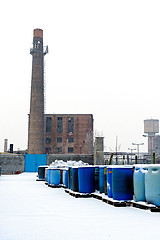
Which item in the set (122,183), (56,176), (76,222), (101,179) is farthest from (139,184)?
(56,176)

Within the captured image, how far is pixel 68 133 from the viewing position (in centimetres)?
5888

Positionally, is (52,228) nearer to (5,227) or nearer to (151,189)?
(5,227)

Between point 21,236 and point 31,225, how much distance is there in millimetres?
820

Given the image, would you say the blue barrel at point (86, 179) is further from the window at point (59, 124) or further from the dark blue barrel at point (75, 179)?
the window at point (59, 124)

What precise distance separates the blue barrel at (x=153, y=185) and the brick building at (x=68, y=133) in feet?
166

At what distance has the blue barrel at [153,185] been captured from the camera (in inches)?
265

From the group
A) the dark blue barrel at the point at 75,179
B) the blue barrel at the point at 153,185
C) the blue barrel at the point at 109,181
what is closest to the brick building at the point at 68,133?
the dark blue barrel at the point at 75,179

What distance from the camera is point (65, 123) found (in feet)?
194

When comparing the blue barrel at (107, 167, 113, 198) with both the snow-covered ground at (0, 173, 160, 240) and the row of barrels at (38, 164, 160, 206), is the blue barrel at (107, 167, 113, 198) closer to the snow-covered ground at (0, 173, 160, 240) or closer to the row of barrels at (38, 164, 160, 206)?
the row of barrels at (38, 164, 160, 206)

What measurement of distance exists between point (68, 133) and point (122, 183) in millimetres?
51264

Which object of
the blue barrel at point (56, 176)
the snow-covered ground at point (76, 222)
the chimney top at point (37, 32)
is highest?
the chimney top at point (37, 32)

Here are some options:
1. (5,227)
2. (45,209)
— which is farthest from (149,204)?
(5,227)

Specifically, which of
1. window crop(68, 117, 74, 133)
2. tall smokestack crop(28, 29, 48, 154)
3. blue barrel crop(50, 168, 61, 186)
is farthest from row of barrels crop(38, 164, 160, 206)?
window crop(68, 117, 74, 133)

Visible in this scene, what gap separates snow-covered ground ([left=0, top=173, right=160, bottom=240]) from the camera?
470 cm
